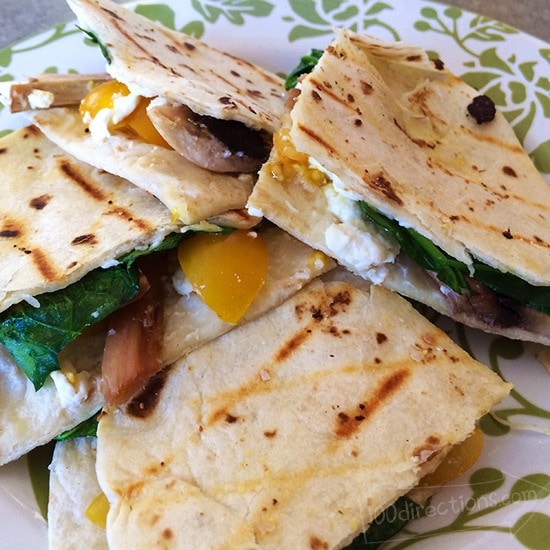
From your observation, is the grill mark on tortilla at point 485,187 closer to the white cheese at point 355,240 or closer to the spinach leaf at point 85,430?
the white cheese at point 355,240

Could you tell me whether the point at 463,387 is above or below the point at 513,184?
below

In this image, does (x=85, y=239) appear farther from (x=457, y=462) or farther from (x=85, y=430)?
(x=457, y=462)

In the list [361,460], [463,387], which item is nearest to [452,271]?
[463,387]

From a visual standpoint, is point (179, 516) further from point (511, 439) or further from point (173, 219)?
point (511, 439)

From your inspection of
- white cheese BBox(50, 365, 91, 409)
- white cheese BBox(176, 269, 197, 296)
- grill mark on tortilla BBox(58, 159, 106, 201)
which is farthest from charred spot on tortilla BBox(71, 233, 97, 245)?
white cheese BBox(50, 365, 91, 409)

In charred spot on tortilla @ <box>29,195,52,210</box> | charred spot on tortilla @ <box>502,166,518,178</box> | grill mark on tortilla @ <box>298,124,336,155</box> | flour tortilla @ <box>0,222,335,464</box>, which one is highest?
grill mark on tortilla @ <box>298,124,336,155</box>

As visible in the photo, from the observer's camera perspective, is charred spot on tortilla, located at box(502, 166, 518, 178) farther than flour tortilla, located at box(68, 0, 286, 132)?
Yes

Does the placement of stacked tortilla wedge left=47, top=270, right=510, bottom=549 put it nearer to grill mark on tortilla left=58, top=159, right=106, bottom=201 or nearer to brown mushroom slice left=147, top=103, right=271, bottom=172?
brown mushroom slice left=147, top=103, right=271, bottom=172
